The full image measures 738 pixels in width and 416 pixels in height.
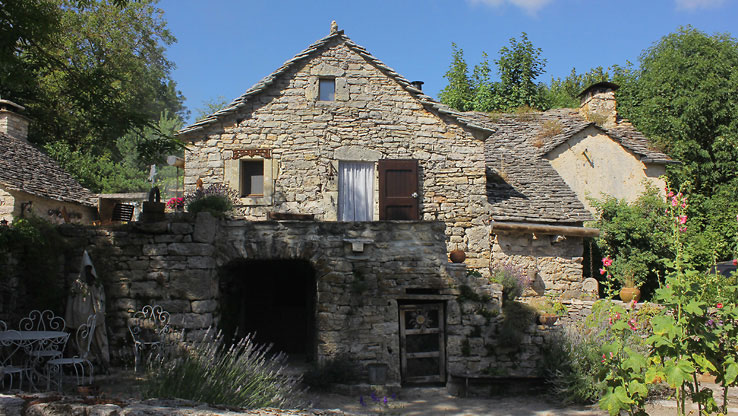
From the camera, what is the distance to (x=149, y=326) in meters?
8.09

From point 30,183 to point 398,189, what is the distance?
1024 cm

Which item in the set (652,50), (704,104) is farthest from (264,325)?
(652,50)

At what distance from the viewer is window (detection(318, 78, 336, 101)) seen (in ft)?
43.4

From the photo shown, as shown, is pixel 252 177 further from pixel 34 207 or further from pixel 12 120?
pixel 12 120

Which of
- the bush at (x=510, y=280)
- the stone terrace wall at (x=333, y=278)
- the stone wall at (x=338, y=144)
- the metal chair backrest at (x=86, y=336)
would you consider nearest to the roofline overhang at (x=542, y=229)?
the stone wall at (x=338, y=144)

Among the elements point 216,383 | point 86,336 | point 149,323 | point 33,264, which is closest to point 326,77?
point 149,323

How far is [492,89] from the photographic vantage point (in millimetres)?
24531

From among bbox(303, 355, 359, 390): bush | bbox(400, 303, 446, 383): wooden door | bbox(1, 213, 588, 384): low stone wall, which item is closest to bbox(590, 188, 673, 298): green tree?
bbox(1, 213, 588, 384): low stone wall

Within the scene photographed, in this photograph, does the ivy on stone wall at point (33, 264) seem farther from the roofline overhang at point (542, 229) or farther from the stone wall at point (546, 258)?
the stone wall at point (546, 258)

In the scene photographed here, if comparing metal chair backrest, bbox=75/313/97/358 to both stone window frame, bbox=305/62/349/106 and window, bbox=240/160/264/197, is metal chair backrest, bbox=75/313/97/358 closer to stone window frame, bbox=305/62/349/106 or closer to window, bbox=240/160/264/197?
window, bbox=240/160/264/197

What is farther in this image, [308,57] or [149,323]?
[308,57]

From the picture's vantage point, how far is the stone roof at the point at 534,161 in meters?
13.5

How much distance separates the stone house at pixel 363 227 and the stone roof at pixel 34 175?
16.2 ft

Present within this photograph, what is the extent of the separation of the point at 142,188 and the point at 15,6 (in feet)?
51.9
